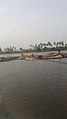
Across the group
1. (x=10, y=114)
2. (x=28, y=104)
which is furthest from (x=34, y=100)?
(x=10, y=114)

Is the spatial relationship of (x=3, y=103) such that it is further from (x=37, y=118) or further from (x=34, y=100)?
(x=37, y=118)

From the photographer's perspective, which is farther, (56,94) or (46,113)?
(56,94)

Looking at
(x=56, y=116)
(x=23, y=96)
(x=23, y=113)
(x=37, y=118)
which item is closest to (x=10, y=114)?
(x=23, y=113)

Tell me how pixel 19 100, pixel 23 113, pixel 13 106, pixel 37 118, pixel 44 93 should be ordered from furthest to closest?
pixel 44 93 < pixel 19 100 < pixel 13 106 < pixel 23 113 < pixel 37 118

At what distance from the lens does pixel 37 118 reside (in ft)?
64.0

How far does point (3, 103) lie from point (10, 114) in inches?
178

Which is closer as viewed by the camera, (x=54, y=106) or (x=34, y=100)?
(x=54, y=106)

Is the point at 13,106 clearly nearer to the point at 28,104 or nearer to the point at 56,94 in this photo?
the point at 28,104

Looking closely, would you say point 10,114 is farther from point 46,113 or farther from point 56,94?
point 56,94

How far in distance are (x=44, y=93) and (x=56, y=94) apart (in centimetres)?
170

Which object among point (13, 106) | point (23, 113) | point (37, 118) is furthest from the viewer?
point (13, 106)

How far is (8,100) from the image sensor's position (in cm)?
2648

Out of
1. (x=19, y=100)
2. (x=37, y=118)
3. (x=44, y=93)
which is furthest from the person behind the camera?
(x=44, y=93)

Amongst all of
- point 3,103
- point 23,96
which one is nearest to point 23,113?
point 3,103
